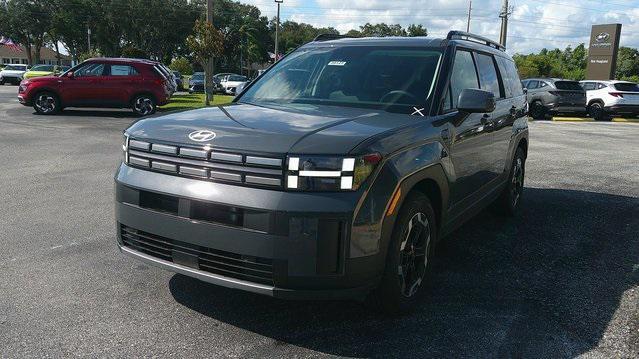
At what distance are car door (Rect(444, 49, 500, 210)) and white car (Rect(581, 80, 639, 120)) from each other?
2151 centimetres

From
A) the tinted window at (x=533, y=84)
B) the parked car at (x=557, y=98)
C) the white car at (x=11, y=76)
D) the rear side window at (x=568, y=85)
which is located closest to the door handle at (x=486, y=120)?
the parked car at (x=557, y=98)

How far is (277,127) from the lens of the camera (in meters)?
3.26

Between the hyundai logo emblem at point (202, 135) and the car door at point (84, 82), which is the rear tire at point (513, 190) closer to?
the hyundai logo emblem at point (202, 135)

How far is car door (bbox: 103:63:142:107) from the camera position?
56.3ft

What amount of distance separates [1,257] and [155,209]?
83.7 inches

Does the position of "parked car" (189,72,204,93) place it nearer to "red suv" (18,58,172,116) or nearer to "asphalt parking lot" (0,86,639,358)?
"red suv" (18,58,172,116)

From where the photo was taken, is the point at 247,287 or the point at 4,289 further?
the point at 4,289

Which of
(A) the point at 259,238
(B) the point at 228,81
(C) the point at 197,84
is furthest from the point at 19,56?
(A) the point at 259,238

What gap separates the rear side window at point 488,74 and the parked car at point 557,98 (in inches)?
748

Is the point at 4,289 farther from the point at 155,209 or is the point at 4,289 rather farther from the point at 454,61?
the point at 454,61

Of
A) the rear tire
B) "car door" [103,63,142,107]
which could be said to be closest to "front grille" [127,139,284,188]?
the rear tire

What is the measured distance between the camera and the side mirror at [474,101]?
4008 millimetres

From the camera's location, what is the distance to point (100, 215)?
5.83 m

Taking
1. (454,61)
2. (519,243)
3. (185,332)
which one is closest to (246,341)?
(185,332)
